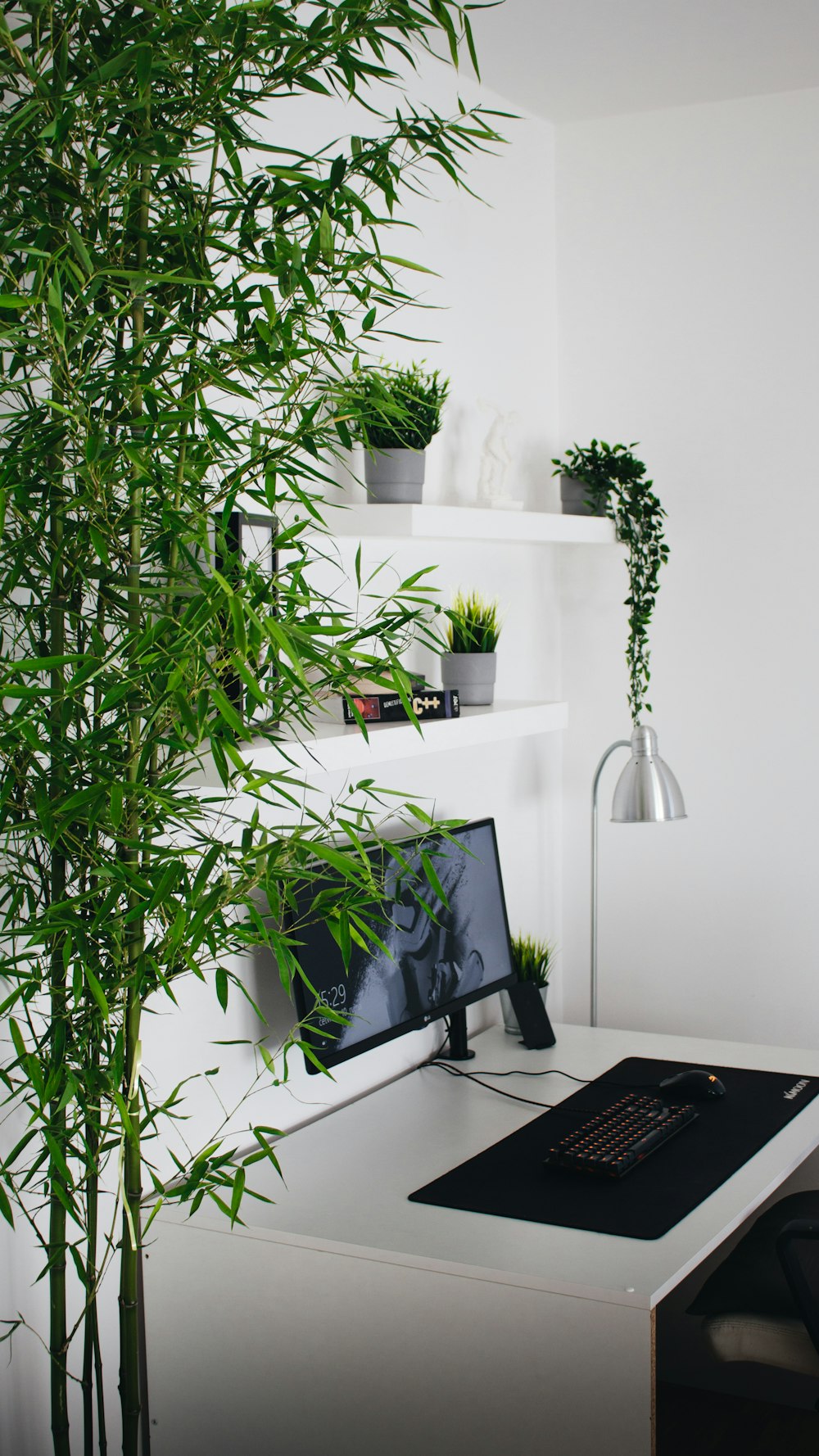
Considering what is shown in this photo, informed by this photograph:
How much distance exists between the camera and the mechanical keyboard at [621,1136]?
2033 mm

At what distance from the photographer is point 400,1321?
1801mm

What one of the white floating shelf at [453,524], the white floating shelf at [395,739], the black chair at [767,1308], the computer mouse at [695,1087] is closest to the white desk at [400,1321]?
the black chair at [767,1308]

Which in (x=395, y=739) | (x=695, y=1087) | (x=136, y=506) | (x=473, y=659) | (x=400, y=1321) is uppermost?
(x=136, y=506)

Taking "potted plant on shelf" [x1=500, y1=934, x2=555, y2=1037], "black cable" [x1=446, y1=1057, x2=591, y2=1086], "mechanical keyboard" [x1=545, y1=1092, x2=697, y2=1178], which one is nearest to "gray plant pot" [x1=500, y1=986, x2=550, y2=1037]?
"potted plant on shelf" [x1=500, y1=934, x2=555, y2=1037]

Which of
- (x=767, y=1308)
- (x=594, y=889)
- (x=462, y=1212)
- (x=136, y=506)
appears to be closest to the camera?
(x=136, y=506)

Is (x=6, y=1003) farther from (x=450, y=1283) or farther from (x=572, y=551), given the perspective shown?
(x=572, y=551)

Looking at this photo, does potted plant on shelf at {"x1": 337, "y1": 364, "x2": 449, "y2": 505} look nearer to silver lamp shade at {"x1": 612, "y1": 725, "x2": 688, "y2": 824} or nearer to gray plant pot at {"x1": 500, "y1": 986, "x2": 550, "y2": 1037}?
silver lamp shade at {"x1": 612, "y1": 725, "x2": 688, "y2": 824}

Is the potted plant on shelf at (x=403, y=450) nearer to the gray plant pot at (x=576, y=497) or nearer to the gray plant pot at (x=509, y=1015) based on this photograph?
the gray plant pot at (x=576, y=497)

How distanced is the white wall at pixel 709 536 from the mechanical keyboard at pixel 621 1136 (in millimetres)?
923

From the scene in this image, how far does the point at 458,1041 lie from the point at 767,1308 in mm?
811

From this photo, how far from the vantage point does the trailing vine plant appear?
10.1 ft

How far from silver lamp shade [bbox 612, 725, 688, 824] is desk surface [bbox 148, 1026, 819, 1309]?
1.54ft

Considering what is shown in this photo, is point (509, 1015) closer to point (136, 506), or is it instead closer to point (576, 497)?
point (576, 497)

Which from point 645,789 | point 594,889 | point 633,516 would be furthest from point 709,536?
point 594,889
